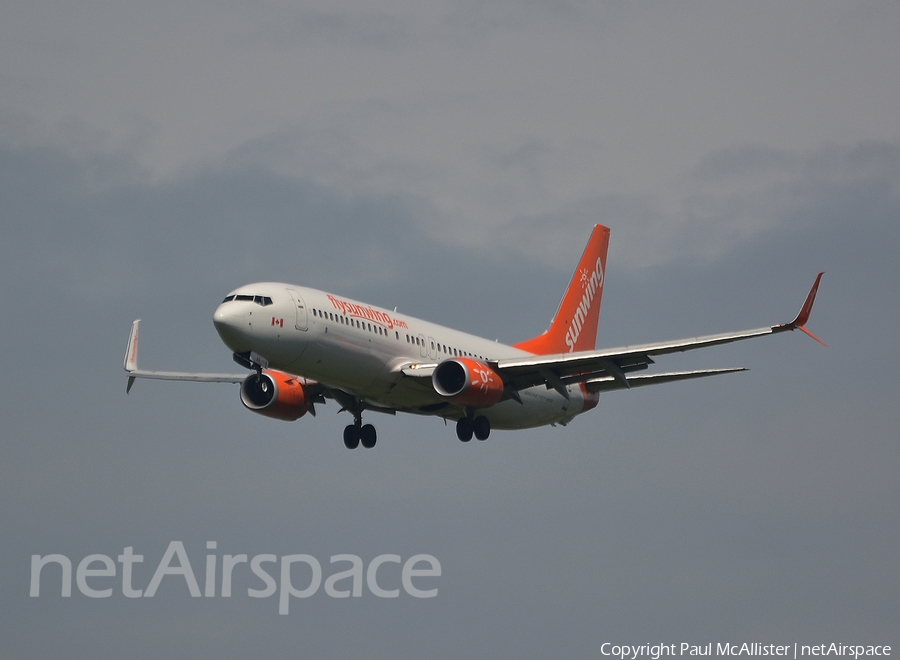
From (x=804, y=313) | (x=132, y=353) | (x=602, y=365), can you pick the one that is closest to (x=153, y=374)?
(x=132, y=353)

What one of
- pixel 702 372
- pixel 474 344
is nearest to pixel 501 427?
pixel 474 344

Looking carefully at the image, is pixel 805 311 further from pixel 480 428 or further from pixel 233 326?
pixel 233 326

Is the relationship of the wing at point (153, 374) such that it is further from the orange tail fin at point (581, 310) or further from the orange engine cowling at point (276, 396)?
the orange tail fin at point (581, 310)

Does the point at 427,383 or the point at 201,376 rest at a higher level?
the point at 201,376

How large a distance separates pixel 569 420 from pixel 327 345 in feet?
54.2

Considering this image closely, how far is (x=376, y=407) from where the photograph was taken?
55219 mm

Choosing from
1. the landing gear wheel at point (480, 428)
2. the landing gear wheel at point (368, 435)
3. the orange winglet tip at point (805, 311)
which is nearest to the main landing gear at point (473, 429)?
the landing gear wheel at point (480, 428)

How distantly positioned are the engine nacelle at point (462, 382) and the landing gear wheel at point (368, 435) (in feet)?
20.4

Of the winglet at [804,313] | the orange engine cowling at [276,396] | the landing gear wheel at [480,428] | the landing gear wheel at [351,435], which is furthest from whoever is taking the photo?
the landing gear wheel at [351,435]

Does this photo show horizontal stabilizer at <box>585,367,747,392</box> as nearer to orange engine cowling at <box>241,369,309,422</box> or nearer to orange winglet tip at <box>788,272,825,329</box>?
orange winglet tip at <box>788,272,825,329</box>

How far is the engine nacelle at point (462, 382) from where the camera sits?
167 feet

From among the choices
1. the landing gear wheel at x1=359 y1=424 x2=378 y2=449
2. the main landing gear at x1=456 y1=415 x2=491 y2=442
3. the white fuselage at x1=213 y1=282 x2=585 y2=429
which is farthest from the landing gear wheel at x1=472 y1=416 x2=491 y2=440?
the landing gear wheel at x1=359 y1=424 x2=378 y2=449

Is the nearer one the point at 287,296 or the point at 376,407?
the point at 287,296

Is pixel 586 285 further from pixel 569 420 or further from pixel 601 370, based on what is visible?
pixel 601 370
